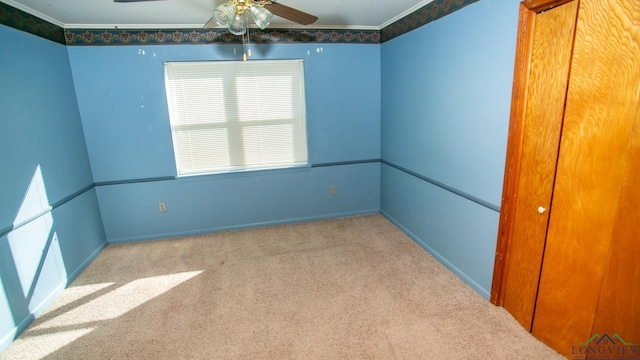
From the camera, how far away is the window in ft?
11.1

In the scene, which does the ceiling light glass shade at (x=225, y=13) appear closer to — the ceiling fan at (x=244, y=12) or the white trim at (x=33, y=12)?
the ceiling fan at (x=244, y=12)

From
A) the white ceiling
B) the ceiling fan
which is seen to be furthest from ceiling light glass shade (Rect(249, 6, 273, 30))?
the white ceiling

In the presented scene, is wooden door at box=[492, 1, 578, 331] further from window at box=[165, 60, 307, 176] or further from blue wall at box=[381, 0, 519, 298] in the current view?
window at box=[165, 60, 307, 176]

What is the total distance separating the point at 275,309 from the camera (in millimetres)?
2309

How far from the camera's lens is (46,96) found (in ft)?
8.70

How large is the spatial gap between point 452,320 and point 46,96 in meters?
3.69

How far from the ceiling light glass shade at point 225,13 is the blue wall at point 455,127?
1660mm

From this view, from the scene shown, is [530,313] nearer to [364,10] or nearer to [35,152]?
[364,10]

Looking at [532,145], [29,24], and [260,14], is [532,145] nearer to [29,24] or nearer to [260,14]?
[260,14]

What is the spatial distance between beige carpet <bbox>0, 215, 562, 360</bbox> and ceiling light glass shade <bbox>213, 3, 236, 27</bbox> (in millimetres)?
1978

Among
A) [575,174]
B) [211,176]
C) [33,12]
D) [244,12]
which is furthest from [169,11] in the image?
[575,174]

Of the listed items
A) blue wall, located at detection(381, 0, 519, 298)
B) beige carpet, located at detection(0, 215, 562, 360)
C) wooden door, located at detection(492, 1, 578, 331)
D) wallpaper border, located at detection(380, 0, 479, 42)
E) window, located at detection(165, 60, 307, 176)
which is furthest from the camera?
window, located at detection(165, 60, 307, 176)

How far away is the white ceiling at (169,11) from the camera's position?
8.00 feet

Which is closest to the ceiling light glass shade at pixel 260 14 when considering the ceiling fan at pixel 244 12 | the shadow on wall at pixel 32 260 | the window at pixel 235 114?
the ceiling fan at pixel 244 12
